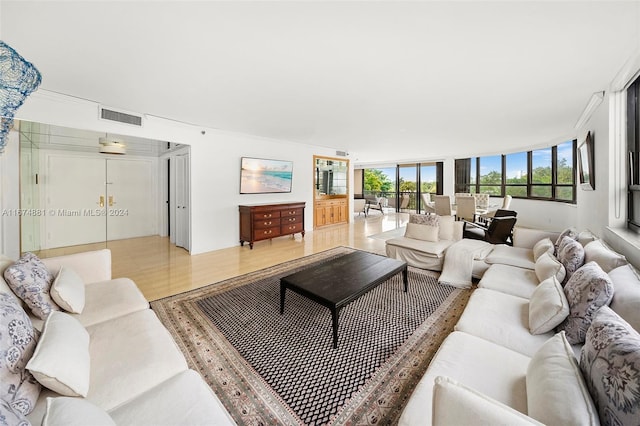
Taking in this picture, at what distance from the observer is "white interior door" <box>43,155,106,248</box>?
497cm

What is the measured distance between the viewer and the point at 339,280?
8.17ft

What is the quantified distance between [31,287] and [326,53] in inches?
107

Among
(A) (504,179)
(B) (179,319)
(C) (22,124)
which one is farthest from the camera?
(A) (504,179)

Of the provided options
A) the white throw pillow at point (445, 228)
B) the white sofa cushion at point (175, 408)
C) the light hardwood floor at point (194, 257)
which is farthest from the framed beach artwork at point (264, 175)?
the white sofa cushion at point (175, 408)

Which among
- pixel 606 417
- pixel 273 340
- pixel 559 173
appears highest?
pixel 559 173

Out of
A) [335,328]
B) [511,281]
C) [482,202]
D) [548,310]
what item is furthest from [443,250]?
[482,202]

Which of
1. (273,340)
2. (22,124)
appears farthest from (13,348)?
(22,124)

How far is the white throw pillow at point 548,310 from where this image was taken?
1.48 meters

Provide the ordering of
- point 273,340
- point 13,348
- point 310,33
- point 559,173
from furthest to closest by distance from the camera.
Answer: point 559,173 → point 273,340 → point 310,33 → point 13,348

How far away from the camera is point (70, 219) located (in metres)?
5.27

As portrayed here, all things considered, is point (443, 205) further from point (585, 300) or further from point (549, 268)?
point (585, 300)

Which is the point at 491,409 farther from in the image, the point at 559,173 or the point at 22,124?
the point at 559,173

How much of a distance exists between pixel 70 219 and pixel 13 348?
18.9 ft

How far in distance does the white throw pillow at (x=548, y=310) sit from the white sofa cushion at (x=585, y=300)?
4 cm
